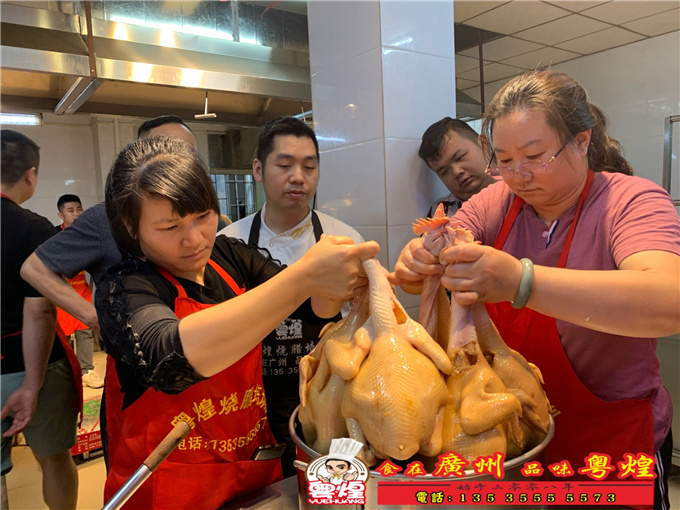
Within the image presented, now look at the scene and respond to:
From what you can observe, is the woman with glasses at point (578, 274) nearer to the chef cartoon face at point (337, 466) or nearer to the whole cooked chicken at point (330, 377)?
the whole cooked chicken at point (330, 377)

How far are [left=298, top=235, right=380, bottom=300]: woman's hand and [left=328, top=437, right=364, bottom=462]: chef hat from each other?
11.4 inches

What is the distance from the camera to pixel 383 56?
2.10 m

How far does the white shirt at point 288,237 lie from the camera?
1.91 meters

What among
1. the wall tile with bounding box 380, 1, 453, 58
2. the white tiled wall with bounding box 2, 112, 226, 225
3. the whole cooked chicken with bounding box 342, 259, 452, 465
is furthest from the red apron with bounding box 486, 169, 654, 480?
the white tiled wall with bounding box 2, 112, 226, 225

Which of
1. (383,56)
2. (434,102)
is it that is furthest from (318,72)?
(434,102)

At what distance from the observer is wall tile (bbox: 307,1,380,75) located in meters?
2.13

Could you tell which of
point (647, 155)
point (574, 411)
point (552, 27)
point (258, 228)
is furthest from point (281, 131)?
point (647, 155)

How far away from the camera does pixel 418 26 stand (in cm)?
217

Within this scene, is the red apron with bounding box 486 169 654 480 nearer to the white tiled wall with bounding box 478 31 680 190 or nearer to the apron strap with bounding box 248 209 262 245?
the apron strap with bounding box 248 209 262 245

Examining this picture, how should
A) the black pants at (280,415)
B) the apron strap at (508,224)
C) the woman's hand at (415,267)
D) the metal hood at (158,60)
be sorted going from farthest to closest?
the metal hood at (158,60)
the black pants at (280,415)
the apron strap at (508,224)
the woman's hand at (415,267)

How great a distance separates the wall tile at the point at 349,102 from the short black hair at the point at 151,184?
1304 millimetres

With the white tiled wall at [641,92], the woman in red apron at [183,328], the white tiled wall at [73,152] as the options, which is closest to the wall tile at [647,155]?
the white tiled wall at [641,92]

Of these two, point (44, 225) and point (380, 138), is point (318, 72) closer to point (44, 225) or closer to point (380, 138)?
point (380, 138)

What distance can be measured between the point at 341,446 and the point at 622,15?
398 cm
